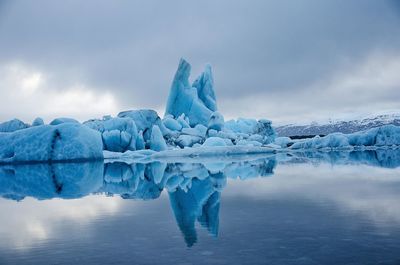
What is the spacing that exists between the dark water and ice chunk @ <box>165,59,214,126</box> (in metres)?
33.8

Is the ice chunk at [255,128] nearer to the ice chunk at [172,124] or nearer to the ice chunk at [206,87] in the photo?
the ice chunk at [206,87]

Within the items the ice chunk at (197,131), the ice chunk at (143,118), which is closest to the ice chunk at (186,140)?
the ice chunk at (197,131)

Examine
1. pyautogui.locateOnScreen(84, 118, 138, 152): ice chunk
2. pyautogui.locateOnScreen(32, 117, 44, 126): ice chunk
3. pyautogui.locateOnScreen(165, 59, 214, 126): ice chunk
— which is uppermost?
pyautogui.locateOnScreen(165, 59, 214, 126): ice chunk

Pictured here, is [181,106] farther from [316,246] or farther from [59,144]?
[316,246]

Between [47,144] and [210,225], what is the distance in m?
20.3

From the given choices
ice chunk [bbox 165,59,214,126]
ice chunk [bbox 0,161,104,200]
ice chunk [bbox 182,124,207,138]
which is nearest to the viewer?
ice chunk [bbox 0,161,104,200]

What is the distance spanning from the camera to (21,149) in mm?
23828

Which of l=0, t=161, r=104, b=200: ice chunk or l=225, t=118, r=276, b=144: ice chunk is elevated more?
l=225, t=118, r=276, b=144: ice chunk

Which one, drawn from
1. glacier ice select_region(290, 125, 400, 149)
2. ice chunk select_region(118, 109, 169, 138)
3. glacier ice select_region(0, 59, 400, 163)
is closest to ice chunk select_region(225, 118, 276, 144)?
glacier ice select_region(0, 59, 400, 163)

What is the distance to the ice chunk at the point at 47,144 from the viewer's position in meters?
23.8

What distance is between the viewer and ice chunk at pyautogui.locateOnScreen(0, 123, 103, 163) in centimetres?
2383

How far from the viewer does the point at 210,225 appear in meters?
5.89

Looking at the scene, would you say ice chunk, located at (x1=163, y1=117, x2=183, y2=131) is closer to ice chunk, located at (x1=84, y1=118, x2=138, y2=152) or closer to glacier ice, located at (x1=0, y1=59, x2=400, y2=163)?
glacier ice, located at (x1=0, y1=59, x2=400, y2=163)

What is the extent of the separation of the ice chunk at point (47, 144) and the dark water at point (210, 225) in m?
13.9
